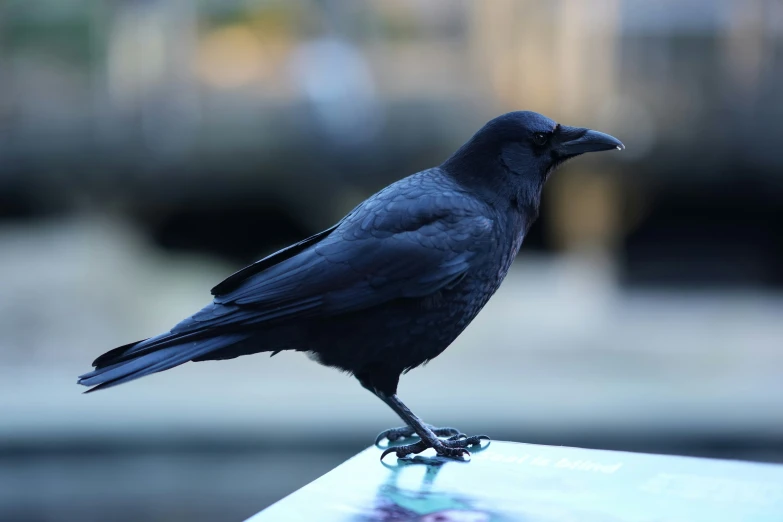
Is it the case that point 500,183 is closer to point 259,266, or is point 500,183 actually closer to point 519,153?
point 519,153

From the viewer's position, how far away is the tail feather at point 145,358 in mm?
2373

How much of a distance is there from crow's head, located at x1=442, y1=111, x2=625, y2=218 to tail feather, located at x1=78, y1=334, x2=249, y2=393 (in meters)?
0.84

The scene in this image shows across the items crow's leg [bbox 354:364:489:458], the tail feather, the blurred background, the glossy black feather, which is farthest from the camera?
the blurred background

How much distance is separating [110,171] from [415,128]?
308cm

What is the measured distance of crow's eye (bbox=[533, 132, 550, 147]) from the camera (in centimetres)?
282

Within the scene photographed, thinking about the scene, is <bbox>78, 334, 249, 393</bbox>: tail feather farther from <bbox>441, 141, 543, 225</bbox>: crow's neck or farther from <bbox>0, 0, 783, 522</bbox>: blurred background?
<bbox>0, 0, 783, 522</bbox>: blurred background

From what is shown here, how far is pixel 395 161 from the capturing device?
31.7 ft

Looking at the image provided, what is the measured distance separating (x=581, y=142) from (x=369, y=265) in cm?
71

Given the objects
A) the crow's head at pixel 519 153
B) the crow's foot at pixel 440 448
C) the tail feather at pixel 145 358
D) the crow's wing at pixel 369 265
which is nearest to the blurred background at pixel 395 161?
the crow's foot at pixel 440 448

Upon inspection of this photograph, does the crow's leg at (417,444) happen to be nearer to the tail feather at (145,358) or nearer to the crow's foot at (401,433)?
the crow's foot at (401,433)

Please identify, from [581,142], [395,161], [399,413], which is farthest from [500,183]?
[395,161]

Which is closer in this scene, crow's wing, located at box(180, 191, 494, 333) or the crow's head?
crow's wing, located at box(180, 191, 494, 333)

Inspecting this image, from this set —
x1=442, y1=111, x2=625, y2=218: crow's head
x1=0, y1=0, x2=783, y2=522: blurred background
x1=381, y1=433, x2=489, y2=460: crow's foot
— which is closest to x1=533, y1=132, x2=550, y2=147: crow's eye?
x1=442, y1=111, x2=625, y2=218: crow's head

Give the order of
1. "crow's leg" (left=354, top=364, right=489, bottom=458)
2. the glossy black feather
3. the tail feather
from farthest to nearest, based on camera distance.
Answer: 1. "crow's leg" (left=354, top=364, right=489, bottom=458)
2. the glossy black feather
3. the tail feather
